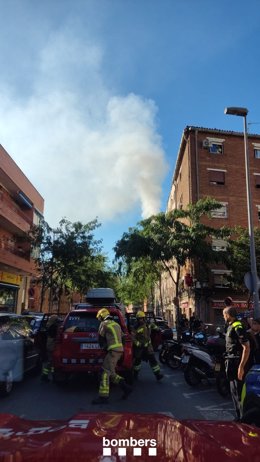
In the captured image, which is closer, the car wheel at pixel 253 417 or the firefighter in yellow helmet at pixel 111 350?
the car wheel at pixel 253 417

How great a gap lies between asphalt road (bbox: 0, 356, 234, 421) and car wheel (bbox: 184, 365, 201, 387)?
0.13 metres

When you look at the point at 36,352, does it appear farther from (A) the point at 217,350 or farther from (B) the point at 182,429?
(B) the point at 182,429

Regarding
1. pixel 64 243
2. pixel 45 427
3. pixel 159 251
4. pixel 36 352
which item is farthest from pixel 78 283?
pixel 45 427

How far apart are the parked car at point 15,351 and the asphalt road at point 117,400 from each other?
13.0 inches

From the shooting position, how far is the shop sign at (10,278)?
2824 centimetres

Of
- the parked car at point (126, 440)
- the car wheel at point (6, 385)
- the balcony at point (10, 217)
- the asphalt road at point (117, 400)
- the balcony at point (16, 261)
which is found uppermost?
the balcony at point (10, 217)

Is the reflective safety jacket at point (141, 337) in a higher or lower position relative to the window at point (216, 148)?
lower

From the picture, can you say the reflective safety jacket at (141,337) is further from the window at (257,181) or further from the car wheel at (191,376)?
the window at (257,181)

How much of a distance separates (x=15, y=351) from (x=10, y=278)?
894 inches

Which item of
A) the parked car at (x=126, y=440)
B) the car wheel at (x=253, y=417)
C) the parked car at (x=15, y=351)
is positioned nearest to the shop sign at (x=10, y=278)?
the parked car at (x=15, y=351)

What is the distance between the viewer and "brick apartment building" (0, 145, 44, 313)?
2727cm

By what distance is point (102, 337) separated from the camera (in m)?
7.85

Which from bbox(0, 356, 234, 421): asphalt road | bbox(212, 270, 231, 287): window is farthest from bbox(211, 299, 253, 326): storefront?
bbox(0, 356, 234, 421): asphalt road

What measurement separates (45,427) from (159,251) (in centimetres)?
2111
